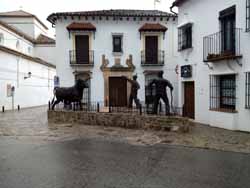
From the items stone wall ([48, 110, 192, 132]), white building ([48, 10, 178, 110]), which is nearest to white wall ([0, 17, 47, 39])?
white building ([48, 10, 178, 110])

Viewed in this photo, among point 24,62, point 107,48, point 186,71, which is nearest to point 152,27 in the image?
point 107,48

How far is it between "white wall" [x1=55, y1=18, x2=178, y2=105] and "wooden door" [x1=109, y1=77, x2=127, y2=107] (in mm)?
706

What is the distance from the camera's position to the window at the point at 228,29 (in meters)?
11.1

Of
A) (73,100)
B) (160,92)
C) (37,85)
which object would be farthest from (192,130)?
(37,85)

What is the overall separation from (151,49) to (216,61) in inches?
313

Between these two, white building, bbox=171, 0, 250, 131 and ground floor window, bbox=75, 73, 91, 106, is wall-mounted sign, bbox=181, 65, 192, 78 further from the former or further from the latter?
ground floor window, bbox=75, 73, 91, 106

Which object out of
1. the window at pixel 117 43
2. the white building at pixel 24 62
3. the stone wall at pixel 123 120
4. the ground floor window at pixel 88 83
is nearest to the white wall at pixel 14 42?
the white building at pixel 24 62

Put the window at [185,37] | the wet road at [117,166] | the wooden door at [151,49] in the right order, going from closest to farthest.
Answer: the wet road at [117,166]
the window at [185,37]
the wooden door at [151,49]

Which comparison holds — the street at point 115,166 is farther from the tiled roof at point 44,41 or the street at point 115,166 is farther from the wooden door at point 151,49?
the tiled roof at point 44,41

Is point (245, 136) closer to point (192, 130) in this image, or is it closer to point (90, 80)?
point (192, 130)

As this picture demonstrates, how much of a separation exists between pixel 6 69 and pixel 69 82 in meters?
7.28

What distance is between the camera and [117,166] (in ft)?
19.9

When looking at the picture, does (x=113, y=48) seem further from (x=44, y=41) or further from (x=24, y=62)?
(x=44, y=41)

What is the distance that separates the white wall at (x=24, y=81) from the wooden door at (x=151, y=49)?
11.5 metres
